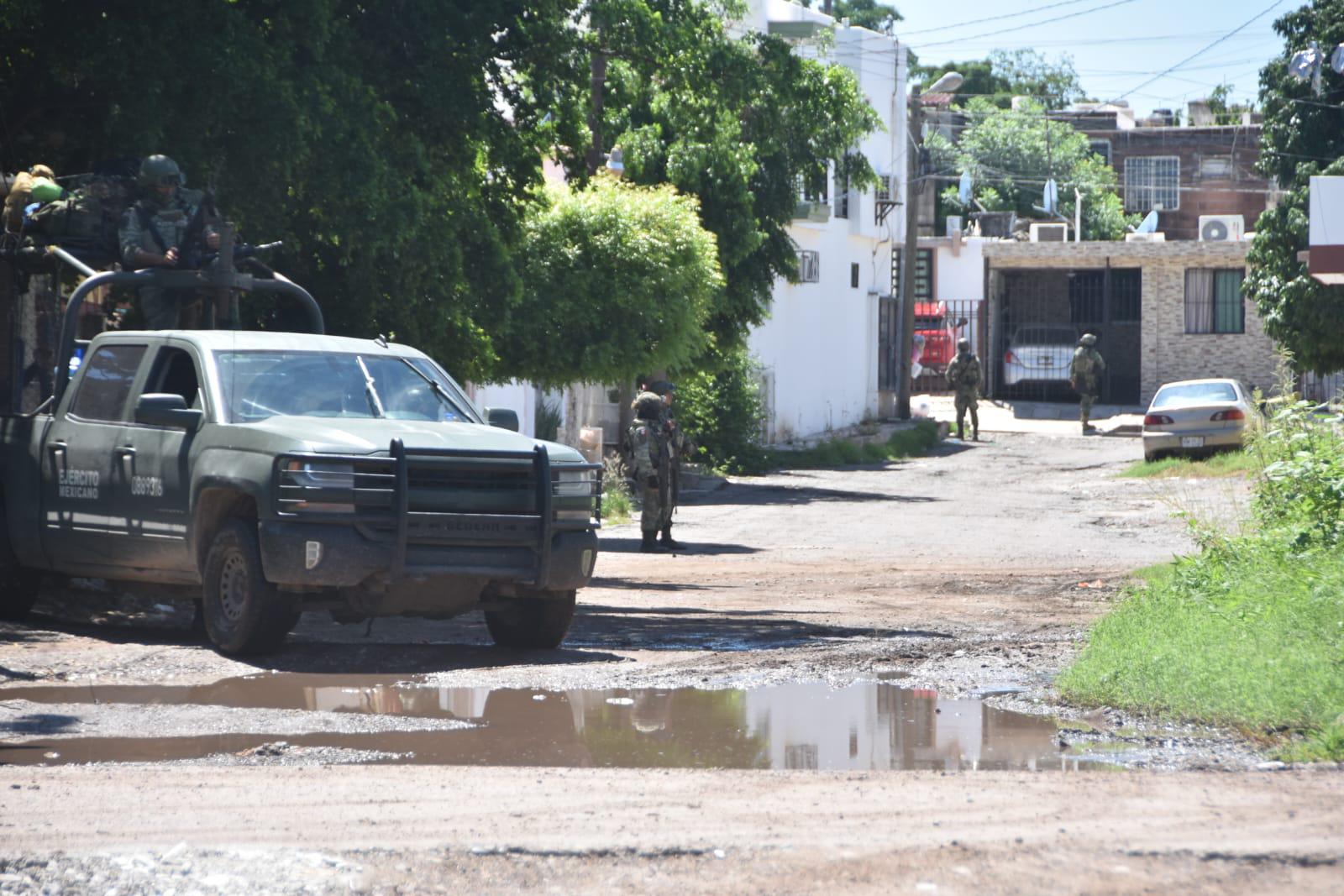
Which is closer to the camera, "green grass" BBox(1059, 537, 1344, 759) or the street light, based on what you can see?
"green grass" BBox(1059, 537, 1344, 759)

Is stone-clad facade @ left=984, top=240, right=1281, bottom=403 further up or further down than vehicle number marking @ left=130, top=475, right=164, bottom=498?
further up

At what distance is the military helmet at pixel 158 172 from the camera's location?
11578mm

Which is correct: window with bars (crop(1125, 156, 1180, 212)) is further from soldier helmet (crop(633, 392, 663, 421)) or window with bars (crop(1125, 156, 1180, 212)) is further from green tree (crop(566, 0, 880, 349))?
soldier helmet (crop(633, 392, 663, 421))

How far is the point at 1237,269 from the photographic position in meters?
45.9

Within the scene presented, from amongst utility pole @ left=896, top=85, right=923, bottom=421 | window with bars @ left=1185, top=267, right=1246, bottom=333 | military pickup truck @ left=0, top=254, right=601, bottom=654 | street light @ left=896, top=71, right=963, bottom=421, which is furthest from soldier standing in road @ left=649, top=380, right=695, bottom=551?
window with bars @ left=1185, top=267, right=1246, bottom=333

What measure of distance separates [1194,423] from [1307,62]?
7.15 metres

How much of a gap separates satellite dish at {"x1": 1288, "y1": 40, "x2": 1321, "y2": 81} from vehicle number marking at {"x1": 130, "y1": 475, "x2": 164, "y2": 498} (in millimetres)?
25800

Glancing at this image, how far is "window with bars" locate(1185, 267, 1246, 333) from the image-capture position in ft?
151

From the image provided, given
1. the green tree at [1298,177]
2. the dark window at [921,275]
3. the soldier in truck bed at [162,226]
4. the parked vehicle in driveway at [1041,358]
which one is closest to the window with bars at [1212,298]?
the parked vehicle in driveway at [1041,358]

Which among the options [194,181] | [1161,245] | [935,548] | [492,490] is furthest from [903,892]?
[1161,245]

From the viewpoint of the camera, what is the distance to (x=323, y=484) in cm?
909

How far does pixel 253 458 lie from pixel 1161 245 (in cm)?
3975

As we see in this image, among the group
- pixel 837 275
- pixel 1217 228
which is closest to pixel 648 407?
pixel 837 275

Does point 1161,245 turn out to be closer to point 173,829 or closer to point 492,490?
point 492,490
